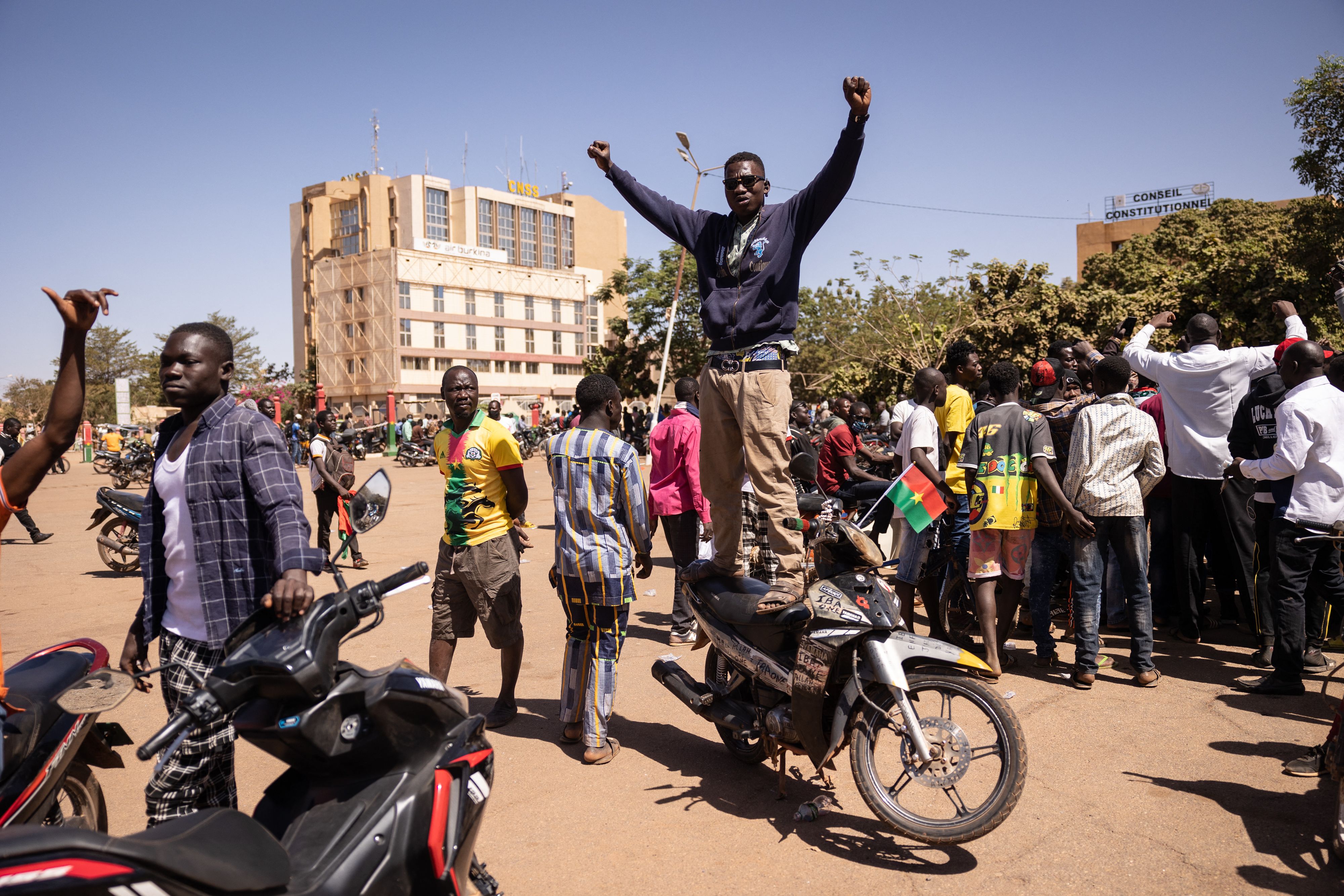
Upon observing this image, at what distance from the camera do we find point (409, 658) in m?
6.69

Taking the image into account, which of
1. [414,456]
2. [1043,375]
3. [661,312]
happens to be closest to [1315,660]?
[1043,375]

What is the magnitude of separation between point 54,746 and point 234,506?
972 mm

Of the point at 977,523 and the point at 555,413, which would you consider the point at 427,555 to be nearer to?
the point at 977,523

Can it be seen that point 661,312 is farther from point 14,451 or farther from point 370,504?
point 370,504

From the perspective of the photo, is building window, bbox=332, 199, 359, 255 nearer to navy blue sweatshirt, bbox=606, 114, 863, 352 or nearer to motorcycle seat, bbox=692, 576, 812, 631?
navy blue sweatshirt, bbox=606, 114, 863, 352

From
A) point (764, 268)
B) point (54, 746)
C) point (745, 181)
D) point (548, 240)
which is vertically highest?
point (548, 240)

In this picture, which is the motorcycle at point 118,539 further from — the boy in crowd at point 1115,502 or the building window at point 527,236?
the building window at point 527,236

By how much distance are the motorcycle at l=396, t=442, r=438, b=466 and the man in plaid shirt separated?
2916 centimetres

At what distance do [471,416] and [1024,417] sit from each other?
3642 mm

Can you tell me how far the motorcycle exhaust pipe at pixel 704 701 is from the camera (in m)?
4.20

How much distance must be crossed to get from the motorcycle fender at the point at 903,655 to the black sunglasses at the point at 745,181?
2354mm

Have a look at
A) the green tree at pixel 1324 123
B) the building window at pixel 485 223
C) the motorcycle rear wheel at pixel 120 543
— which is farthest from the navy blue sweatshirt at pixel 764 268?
the building window at pixel 485 223

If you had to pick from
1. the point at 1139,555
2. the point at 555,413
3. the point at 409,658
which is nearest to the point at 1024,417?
the point at 1139,555

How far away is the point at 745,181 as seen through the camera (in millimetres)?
4469
